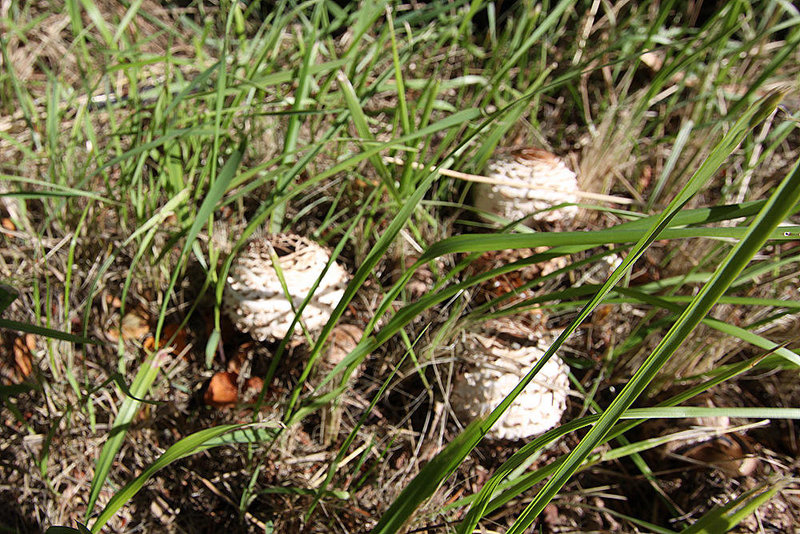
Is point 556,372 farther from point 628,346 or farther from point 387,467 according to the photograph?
point 387,467

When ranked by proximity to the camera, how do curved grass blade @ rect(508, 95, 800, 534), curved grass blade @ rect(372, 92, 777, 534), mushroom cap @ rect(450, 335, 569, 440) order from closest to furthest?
curved grass blade @ rect(508, 95, 800, 534)
curved grass blade @ rect(372, 92, 777, 534)
mushroom cap @ rect(450, 335, 569, 440)

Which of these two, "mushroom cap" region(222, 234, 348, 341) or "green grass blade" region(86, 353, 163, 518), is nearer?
"green grass blade" region(86, 353, 163, 518)

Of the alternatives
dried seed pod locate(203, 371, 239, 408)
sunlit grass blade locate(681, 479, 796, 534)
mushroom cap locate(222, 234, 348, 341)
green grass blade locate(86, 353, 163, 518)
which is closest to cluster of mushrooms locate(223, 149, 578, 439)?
mushroom cap locate(222, 234, 348, 341)

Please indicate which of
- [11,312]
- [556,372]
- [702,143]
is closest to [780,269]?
[702,143]

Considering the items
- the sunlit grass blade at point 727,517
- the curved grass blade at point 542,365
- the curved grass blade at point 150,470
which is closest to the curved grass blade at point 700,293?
the curved grass blade at point 542,365

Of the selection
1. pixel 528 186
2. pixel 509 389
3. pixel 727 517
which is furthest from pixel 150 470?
pixel 528 186

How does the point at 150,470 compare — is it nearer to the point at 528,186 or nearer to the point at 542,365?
the point at 542,365

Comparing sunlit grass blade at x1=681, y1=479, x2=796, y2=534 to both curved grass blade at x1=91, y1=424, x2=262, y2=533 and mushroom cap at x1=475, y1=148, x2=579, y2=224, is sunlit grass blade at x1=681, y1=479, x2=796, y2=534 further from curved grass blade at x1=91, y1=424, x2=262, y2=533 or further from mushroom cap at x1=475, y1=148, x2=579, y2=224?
mushroom cap at x1=475, y1=148, x2=579, y2=224
